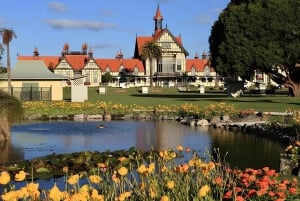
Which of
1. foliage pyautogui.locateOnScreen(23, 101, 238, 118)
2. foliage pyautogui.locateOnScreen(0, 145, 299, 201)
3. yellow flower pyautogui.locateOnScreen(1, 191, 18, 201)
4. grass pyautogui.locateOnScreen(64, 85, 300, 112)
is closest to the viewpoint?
yellow flower pyautogui.locateOnScreen(1, 191, 18, 201)

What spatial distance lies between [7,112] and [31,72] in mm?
35074

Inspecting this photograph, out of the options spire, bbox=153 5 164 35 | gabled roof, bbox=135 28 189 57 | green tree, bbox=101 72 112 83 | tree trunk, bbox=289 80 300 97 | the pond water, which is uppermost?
spire, bbox=153 5 164 35

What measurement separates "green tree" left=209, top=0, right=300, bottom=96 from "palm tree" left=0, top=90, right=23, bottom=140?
30432 millimetres

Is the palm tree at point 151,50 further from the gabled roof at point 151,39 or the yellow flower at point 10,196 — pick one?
the yellow flower at point 10,196

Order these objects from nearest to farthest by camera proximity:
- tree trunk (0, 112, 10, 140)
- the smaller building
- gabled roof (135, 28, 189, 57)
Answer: tree trunk (0, 112, 10, 140) → the smaller building → gabled roof (135, 28, 189, 57)

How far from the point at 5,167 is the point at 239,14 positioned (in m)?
39.3

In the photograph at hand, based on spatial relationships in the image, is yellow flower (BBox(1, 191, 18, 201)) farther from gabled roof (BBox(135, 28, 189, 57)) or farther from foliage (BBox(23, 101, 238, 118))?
gabled roof (BBox(135, 28, 189, 57))

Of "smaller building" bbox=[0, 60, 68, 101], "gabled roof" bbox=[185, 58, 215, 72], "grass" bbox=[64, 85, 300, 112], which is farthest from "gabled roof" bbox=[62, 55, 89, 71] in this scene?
"smaller building" bbox=[0, 60, 68, 101]

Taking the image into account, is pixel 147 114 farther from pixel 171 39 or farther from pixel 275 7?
pixel 171 39

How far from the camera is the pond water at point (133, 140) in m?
15.4

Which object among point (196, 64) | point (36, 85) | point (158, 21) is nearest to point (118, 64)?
point (158, 21)

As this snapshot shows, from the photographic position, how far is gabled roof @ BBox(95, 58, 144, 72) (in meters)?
122

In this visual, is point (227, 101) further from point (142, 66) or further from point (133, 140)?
point (142, 66)

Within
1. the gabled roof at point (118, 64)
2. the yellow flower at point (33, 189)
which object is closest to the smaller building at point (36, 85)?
the yellow flower at point (33, 189)
